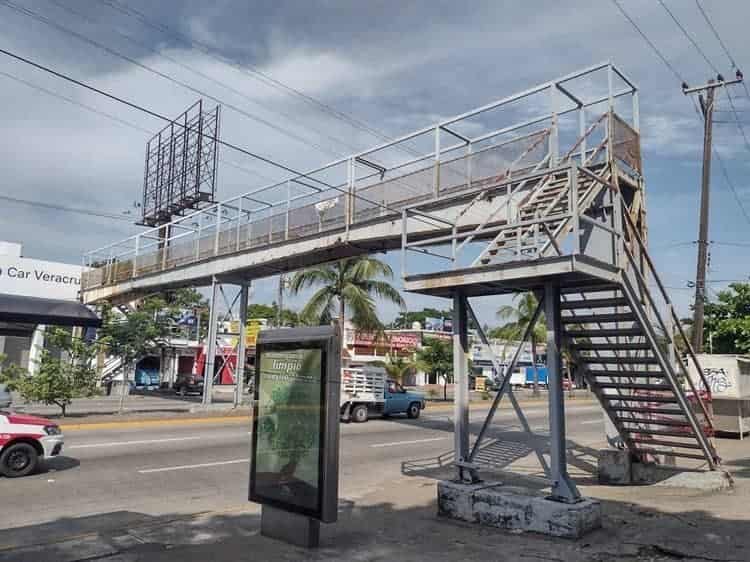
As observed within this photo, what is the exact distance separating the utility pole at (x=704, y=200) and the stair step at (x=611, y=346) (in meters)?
15.9

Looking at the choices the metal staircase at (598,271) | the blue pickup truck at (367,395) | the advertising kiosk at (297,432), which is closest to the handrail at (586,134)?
the metal staircase at (598,271)

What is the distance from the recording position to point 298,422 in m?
6.81

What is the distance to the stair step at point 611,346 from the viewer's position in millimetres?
8938

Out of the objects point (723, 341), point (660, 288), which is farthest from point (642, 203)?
point (723, 341)

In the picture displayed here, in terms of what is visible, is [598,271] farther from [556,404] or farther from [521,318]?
[521,318]

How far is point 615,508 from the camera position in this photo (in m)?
8.66

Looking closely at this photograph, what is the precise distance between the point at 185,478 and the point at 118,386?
98.0 feet

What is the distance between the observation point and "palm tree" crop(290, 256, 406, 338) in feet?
96.6

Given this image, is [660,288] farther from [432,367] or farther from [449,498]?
[432,367]

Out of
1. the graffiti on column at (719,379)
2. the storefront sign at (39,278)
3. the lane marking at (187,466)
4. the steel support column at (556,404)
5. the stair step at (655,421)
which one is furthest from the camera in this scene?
the storefront sign at (39,278)

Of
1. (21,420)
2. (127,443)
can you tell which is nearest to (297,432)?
(21,420)

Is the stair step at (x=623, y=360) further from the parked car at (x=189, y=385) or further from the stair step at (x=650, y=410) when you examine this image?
the parked car at (x=189, y=385)

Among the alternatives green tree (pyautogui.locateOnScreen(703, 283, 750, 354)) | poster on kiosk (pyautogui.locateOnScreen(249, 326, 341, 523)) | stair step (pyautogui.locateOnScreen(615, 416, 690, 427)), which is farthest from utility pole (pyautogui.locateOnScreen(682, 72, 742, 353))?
poster on kiosk (pyautogui.locateOnScreen(249, 326, 341, 523))

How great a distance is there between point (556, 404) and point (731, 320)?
20964 mm
